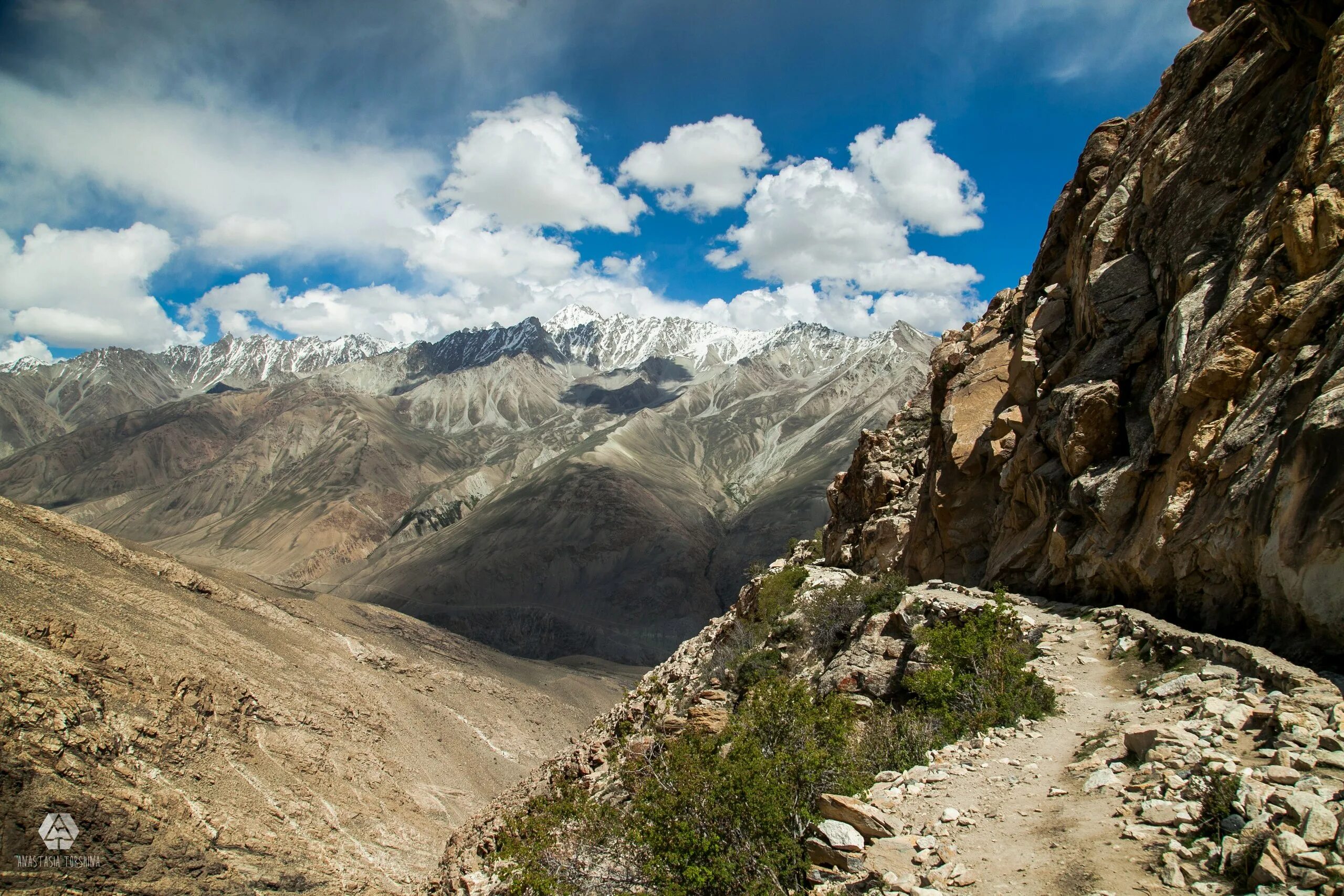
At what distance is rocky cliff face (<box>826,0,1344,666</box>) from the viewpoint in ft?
31.8

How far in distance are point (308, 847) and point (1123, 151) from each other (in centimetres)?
3734

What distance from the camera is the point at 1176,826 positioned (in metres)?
6.11

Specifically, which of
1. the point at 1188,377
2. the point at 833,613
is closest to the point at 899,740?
the point at 1188,377

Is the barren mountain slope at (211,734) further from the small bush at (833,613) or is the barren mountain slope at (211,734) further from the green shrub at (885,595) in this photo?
the green shrub at (885,595)

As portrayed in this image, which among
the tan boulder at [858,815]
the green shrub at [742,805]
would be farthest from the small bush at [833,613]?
the tan boulder at [858,815]

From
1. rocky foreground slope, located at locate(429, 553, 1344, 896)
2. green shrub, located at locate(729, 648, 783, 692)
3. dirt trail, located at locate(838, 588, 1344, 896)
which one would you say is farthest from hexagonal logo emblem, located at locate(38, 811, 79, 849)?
dirt trail, located at locate(838, 588, 1344, 896)

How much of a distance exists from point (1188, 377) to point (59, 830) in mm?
30853

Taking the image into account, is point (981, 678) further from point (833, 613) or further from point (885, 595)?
point (833, 613)

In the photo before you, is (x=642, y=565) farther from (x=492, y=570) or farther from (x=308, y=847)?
(x=308, y=847)

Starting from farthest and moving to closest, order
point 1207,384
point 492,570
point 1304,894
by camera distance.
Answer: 1. point 492,570
2. point 1207,384
3. point 1304,894

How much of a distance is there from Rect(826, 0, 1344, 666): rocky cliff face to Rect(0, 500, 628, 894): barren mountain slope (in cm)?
2566

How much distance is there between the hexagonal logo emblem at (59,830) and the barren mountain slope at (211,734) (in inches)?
8.9

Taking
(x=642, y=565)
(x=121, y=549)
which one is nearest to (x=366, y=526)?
(x=642, y=565)

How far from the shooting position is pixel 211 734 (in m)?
29.5
